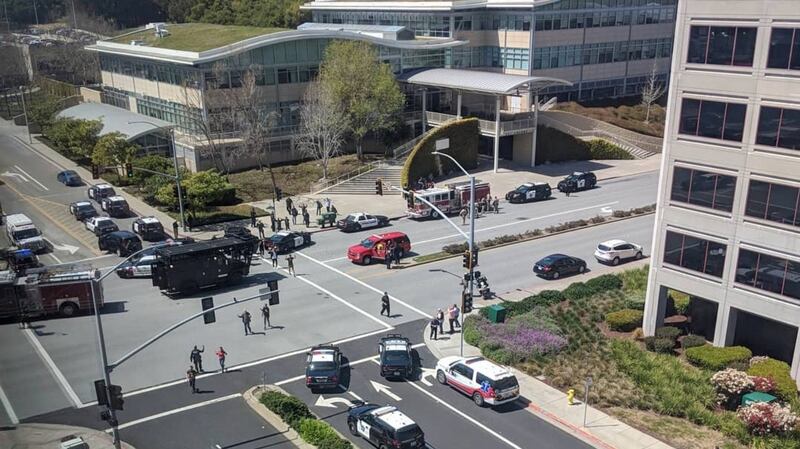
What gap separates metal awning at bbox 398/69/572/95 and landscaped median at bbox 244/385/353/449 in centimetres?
4135

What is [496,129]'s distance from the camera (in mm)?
64938

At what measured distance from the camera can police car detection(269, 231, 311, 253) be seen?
47188 millimetres

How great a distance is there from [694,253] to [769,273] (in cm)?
352

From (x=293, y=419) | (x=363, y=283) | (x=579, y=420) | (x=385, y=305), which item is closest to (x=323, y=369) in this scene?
(x=293, y=419)

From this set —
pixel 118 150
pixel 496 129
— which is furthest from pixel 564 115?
pixel 118 150

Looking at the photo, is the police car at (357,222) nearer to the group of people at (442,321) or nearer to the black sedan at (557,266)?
the black sedan at (557,266)

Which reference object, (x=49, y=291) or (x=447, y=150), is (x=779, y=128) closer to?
(x=49, y=291)

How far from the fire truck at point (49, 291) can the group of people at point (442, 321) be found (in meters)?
17.7

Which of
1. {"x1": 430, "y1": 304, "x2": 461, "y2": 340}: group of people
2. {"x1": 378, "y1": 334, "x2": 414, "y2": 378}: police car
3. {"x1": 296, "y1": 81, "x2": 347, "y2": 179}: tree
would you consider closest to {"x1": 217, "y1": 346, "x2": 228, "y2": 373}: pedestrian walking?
{"x1": 378, "y1": 334, "x2": 414, "y2": 378}: police car

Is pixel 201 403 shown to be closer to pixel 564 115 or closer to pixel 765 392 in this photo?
pixel 765 392

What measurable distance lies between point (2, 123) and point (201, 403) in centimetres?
1865

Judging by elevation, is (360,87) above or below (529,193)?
above

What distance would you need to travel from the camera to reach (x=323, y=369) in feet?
94.8

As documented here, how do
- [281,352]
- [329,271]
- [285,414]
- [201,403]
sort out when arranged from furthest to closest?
[329,271]
[281,352]
[201,403]
[285,414]
